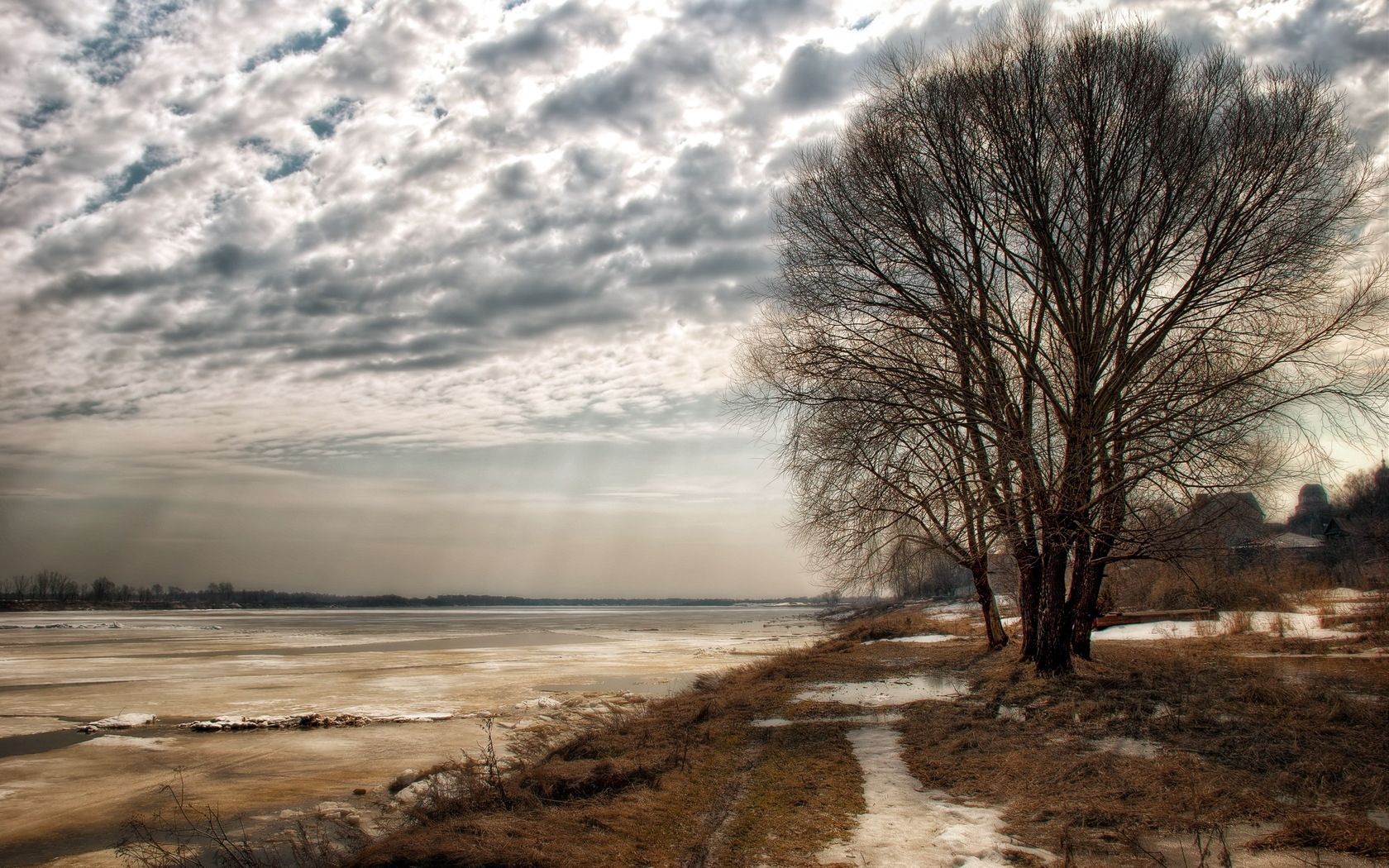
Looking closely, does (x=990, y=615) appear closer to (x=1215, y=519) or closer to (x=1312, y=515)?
(x=1215, y=519)

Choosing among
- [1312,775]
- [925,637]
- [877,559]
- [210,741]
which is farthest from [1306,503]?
[210,741]

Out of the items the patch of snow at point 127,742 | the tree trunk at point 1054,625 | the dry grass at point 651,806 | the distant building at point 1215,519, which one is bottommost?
the patch of snow at point 127,742

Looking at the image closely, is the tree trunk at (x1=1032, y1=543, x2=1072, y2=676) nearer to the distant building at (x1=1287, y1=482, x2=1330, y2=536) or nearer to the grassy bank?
the grassy bank

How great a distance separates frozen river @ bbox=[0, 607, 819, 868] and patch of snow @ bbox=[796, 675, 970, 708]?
5.97m

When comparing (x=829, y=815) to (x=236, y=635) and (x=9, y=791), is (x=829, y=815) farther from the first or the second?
(x=236, y=635)

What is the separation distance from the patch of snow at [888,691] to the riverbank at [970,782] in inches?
5.8

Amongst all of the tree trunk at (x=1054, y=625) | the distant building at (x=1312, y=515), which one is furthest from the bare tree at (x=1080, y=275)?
the distant building at (x=1312, y=515)

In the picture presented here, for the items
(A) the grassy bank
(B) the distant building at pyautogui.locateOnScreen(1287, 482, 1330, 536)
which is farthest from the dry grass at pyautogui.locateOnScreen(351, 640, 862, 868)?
(B) the distant building at pyautogui.locateOnScreen(1287, 482, 1330, 536)

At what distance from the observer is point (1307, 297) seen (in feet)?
40.9

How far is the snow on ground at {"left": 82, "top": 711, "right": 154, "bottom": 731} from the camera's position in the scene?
15414 mm

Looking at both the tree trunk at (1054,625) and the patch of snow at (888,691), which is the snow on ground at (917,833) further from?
the tree trunk at (1054,625)

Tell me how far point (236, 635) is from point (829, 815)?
5309 cm

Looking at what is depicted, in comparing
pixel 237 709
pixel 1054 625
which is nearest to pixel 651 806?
pixel 1054 625

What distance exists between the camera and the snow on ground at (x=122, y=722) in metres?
15.4
